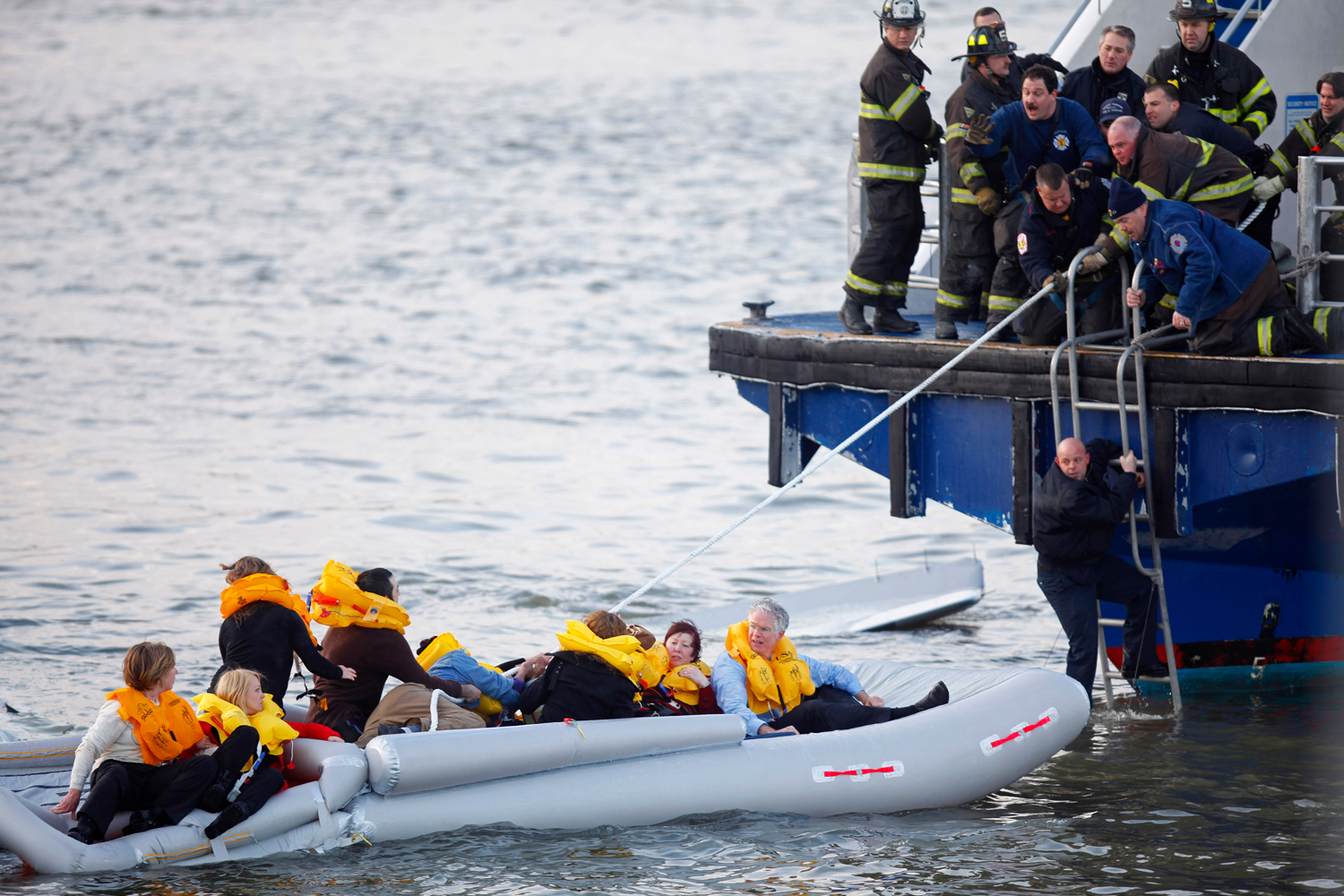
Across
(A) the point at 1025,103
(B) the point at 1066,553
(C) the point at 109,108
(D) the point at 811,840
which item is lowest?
(D) the point at 811,840

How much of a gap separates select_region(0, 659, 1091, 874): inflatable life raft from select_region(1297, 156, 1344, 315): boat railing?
197cm

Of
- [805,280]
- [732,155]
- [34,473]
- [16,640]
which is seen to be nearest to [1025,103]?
[16,640]

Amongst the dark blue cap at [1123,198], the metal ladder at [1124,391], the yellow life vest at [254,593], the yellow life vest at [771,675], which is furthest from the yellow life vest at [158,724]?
the dark blue cap at [1123,198]

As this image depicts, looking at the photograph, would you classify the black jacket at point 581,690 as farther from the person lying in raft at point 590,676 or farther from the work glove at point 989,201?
the work glove at point 989,201

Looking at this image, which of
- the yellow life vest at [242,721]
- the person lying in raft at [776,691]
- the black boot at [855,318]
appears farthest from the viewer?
the black boot at [855,318]

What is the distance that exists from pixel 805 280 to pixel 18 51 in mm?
34230

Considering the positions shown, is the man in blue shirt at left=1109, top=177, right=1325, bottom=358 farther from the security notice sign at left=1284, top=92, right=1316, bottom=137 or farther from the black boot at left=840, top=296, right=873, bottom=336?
the security notice sign at left=1284, top=92, right=1316, bottom=137

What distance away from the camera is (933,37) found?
145ft

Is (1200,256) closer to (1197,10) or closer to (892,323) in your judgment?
(1197,10)

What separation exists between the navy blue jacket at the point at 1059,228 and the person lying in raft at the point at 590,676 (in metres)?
2.56

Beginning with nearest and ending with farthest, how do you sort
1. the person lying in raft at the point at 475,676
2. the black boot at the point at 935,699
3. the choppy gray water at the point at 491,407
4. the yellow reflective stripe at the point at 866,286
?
the choppy gray water at the point at 491,407 → the person lying in raft at the point at 475,676 → the black boot at the point at 935,699 → the yellow reflective stripe at the point at 866,286

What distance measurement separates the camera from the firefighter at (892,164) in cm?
774

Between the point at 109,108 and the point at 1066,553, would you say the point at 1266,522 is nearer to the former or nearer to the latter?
the point at 1066,553

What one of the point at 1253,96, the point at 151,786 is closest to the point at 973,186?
the point at 1253,96
